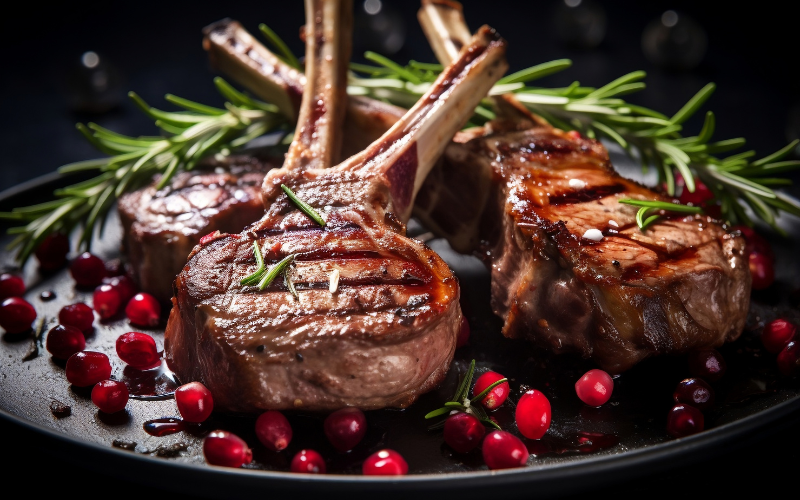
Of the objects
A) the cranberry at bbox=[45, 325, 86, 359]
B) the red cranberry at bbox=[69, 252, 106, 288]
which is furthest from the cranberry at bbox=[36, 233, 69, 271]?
the cranberry at bbox=[45, 325, 86, 359]

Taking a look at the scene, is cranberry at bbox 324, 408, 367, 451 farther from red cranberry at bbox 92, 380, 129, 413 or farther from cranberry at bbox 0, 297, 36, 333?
cranberry at bbox 0, 297, 36, 333

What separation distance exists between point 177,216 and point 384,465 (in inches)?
68.8

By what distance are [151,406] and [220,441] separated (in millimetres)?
502

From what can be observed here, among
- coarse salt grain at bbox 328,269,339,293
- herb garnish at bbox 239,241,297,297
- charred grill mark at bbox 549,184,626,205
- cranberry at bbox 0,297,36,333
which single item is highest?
charred grill mark at bbox 549,184,626,205

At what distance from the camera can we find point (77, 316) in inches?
130

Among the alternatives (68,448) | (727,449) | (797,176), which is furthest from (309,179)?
(797,176)

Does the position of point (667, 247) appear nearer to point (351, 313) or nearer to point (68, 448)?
point (351, 313)

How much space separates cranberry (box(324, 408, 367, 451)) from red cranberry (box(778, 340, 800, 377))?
1639 mm

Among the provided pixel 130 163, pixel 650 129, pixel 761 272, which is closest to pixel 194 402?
pixel 130 163

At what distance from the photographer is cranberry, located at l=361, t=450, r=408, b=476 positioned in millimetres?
2396

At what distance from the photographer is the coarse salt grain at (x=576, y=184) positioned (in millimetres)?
3350

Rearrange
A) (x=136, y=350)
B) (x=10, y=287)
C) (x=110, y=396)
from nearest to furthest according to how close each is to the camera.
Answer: (x=110, y=396), (x=136, y=350), (x=10, y=287)

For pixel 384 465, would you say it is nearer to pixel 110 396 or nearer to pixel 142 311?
pixel 110 396

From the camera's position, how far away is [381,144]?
339 centimetres
